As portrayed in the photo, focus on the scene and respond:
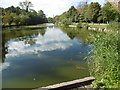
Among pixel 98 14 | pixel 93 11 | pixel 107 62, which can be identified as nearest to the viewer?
pixel 107 62

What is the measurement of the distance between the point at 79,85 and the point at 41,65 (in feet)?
9.83

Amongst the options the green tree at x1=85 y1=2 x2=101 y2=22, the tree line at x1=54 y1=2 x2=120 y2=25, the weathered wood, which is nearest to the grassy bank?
the weathered wood

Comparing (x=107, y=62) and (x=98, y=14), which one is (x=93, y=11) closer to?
(x=98, y=14)

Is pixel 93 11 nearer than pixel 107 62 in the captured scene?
No

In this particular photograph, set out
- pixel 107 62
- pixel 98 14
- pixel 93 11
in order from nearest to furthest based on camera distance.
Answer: pixel 107 62 < pixel 93 11 < pixel 98 14

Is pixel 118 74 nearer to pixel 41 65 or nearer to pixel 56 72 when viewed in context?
pixel 56 72

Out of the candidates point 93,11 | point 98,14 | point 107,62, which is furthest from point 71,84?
point 98,14

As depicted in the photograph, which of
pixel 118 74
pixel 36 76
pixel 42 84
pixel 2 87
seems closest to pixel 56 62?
pixel 36 76

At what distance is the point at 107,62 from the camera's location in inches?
105

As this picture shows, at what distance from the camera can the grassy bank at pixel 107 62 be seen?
94.9 inches

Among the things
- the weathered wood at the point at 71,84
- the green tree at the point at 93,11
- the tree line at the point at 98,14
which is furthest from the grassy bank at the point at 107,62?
the green tree at the point at 93,11

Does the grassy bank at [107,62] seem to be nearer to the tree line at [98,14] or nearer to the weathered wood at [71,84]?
the weathered wood at [71,84]

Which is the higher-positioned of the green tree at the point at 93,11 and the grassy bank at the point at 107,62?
the green tree at the point at 93,11

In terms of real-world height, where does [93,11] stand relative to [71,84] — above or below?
above
